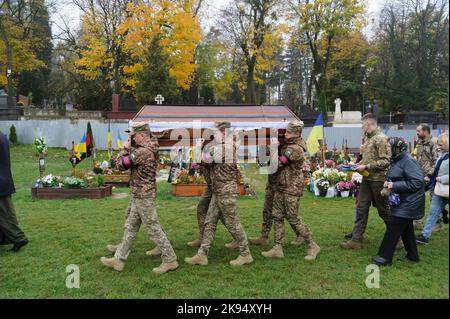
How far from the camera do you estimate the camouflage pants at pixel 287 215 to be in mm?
5379

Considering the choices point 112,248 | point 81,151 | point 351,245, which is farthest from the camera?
point 81,151

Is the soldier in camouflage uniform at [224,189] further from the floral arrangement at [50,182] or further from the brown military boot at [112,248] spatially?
the floral arrangement at [50,182]

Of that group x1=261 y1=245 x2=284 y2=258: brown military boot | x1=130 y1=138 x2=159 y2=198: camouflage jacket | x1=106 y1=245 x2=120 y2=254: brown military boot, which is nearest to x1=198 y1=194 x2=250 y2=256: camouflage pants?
x1=261 y1=245 x2=284 y2=258: brown military boot

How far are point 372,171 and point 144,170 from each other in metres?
3.13

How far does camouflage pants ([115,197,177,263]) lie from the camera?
4.92 m

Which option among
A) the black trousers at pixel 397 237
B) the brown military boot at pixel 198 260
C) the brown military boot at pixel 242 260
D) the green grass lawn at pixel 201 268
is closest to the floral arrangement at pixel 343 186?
the green grass lawn at pixel 201 268

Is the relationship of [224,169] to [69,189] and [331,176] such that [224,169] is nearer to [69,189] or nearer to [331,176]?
[331,176]

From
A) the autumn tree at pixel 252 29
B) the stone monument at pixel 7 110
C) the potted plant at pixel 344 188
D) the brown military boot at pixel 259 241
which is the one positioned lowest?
the brown military boot at pixel 259 241

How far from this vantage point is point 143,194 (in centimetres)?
490

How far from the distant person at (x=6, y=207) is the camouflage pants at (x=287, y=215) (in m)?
3.73

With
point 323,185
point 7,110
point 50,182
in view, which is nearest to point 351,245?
point 323,185

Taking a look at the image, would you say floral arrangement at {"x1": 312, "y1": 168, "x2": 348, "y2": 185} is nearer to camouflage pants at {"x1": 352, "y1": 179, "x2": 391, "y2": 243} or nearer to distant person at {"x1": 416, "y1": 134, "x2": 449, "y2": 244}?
distant person at {"x1": 416, "y1": 134, "x2": 449, "y2": 244}
